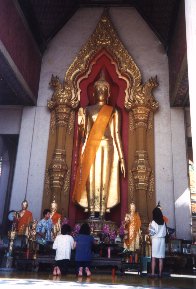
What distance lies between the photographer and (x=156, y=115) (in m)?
7.44

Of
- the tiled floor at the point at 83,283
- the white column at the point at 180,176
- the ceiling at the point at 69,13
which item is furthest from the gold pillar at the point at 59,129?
the tiled floor at the point at 83,283

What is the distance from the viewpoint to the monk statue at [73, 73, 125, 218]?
674 cm

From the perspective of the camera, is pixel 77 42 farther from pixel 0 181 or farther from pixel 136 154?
pixel 0 181

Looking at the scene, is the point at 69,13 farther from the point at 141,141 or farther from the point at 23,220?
the point at 23,220

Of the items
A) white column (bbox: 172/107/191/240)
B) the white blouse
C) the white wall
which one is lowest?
the white blouse

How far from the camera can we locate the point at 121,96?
783cm

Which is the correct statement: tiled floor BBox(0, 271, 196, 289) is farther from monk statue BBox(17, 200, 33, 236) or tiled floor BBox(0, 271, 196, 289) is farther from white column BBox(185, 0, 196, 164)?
monk statue BBox(17, 200, 33, 236)

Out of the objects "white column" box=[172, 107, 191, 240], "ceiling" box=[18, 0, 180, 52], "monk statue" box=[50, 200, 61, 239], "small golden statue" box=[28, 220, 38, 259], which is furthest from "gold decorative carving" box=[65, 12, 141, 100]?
"small golden statue" box=[28, 220, 38, 259]

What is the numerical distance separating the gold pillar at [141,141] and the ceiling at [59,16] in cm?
130

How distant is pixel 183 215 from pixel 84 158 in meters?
2.19

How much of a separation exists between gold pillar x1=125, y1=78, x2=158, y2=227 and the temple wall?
24 centimetres

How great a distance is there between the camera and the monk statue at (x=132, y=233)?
5.49m

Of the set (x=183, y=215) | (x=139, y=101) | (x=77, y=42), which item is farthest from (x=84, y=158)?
(x=77, y=42)

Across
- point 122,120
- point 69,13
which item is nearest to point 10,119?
point 122,120
